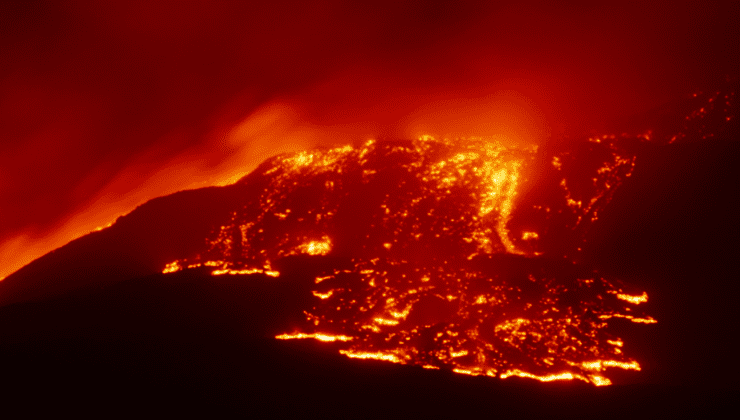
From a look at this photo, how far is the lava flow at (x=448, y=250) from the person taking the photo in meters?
17.6

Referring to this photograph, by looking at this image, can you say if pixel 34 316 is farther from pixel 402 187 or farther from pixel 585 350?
pixel 585 350

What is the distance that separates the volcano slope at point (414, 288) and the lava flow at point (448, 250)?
0.24 ft

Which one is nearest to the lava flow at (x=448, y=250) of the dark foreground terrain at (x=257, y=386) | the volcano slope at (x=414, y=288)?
the volcano slope at (x=414, y=288)

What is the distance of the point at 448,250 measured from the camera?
21672 millimetres

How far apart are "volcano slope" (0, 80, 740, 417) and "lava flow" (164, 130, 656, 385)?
7cm

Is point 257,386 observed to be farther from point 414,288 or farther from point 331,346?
point 414,288

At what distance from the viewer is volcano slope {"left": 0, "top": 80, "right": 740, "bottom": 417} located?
15.9 metres

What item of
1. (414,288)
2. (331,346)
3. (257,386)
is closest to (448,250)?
(414,288)

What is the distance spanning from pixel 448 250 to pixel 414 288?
2.49 metres

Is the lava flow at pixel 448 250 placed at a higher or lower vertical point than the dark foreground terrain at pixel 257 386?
higher

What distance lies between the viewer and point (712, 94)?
27.0 meters

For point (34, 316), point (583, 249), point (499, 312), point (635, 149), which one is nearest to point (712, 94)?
point (635, 149)

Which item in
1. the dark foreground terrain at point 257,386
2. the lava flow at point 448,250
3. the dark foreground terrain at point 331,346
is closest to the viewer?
the dark foreground terrain at point 257,386

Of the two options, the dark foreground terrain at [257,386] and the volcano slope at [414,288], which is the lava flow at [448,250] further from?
the dark foreground terrain at [257,386]
